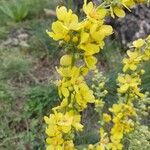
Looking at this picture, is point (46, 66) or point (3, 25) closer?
point (46, 66)

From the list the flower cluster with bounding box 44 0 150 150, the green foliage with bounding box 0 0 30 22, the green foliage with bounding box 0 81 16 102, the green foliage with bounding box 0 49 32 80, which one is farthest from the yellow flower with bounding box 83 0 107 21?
the green foliage with bounding box 0 0 30 22

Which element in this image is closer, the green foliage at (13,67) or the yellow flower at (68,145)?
the yellow flower at (68,145)

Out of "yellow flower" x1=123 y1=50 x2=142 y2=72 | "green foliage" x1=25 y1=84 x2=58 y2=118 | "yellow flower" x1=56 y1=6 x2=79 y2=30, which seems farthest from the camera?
"green foliage" x1=25 y1=84 x2=58 y2=118

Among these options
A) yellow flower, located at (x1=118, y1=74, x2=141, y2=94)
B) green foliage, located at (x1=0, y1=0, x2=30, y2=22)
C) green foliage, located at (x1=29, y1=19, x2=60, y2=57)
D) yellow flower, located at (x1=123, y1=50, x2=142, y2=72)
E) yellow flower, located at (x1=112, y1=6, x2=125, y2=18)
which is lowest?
yellow flower, located at (x1=118, y1=74, x2=141, y2=94)

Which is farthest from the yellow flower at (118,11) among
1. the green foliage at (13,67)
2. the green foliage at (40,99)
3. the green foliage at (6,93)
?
the green foliage at (13,67)

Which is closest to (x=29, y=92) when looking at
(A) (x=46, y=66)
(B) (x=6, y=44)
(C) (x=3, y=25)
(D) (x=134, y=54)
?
(A) (x=46, y=66)

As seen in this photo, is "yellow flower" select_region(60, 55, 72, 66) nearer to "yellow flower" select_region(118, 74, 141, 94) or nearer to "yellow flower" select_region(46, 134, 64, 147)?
"yellow flower" select_region(46, 134, 64, 147)

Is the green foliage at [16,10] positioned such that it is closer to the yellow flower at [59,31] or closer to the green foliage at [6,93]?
the green foliage at [6,93]

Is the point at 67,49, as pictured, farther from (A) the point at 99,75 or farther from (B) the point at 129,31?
(B) the point at 129,31
